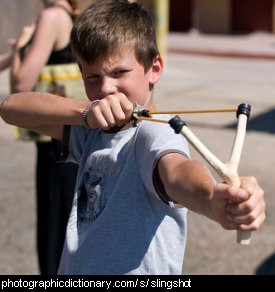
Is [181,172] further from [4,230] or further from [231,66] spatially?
[231,66]

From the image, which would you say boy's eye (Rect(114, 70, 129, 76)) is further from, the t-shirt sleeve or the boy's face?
the t-shirt sleeve

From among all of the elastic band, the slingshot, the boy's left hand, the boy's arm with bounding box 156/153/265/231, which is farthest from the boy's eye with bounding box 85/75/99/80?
the boy's left hand

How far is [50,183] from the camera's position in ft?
14.3

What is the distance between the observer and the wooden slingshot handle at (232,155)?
1.74m

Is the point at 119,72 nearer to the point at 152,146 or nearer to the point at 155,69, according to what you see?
the point at 155,69

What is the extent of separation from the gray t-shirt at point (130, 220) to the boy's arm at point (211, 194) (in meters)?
0.16

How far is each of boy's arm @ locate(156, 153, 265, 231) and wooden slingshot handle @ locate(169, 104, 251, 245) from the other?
0.8 inches

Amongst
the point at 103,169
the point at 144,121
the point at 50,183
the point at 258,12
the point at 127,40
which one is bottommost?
the point at 258,12

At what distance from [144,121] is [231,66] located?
1631 cm

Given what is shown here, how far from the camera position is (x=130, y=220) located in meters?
2.29

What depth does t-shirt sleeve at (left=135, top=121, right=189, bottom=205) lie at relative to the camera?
217cm

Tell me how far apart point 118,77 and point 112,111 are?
0.27 meters

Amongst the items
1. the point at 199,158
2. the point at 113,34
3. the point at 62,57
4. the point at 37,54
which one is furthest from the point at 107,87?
the point at 199,158
